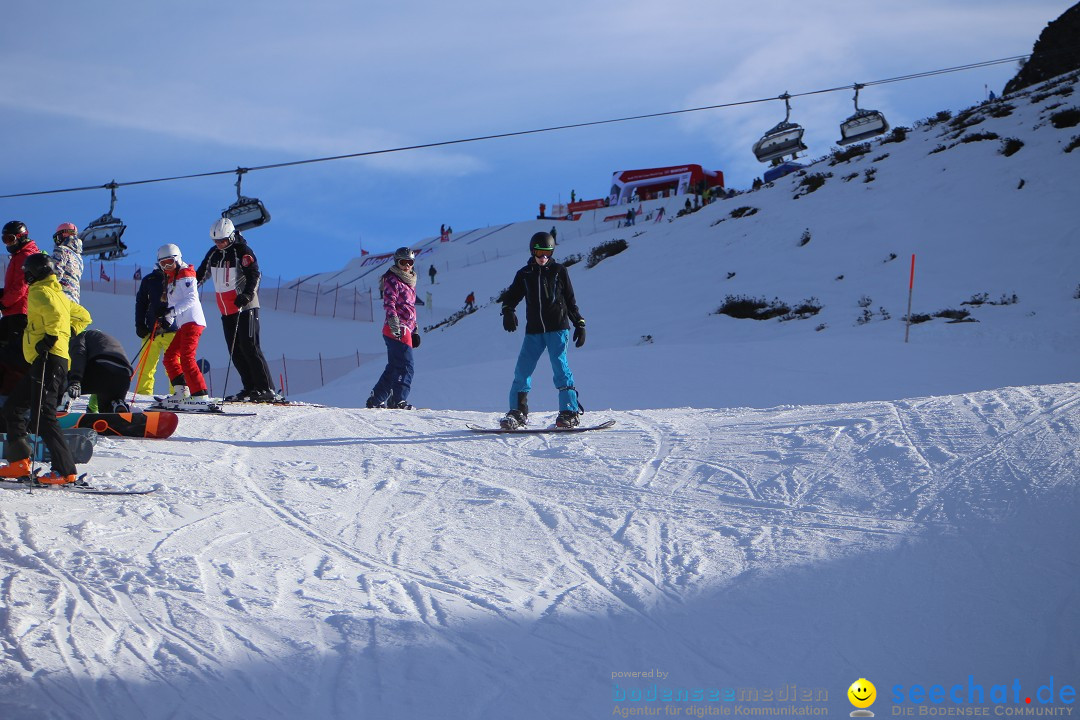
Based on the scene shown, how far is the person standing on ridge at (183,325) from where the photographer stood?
9.27 metres

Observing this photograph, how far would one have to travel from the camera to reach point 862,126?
19.7m

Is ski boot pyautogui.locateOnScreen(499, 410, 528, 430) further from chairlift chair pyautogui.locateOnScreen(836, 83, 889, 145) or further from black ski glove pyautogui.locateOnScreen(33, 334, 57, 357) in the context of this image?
chairlift chair pyautogui.locateOnScreen(836, 83, 889, 145)

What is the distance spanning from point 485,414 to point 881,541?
5439 millimetres

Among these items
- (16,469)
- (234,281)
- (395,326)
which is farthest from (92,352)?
(395,326)

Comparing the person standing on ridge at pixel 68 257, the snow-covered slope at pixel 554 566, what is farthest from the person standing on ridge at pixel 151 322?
the snow-covered slope at pixel 554 566

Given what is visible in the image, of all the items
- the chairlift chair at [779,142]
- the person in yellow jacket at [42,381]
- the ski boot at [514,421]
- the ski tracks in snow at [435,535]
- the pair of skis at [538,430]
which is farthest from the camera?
the chairlift chair at [779,142]

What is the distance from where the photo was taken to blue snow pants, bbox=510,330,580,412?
8359 millimetres

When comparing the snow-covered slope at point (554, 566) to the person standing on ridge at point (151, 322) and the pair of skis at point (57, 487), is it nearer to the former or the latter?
the pair of skis at point (57, 487)

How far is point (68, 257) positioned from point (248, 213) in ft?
26.7

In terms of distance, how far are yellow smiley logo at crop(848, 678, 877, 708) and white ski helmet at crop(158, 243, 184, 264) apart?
778 cm

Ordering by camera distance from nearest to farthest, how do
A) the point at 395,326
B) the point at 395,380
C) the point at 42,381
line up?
the point at 42,381, the point at 395,326, the point at 395,380

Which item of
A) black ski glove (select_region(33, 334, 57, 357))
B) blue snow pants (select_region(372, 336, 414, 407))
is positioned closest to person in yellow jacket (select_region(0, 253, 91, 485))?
black ski glove (select_region(33, 334, 57, 357))

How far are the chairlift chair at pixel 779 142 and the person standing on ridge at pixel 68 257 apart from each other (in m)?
14.0

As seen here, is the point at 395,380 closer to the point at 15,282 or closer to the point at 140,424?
the point at 140,424
